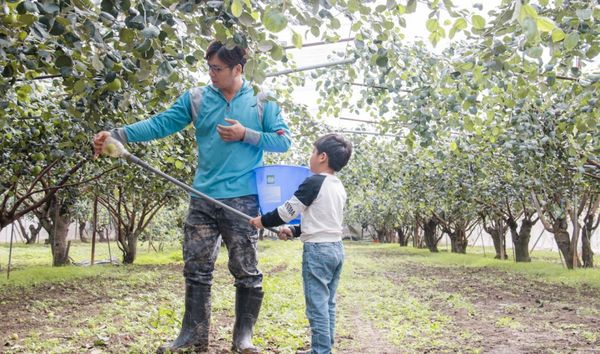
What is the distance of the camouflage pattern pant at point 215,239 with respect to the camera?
3.65 meters

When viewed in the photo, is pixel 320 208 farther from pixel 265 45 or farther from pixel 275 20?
pixel 275 20

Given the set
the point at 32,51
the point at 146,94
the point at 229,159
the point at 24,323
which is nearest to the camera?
the point at 32,51

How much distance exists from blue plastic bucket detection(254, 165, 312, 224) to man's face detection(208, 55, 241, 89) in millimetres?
577

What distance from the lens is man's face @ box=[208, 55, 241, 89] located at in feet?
11.6

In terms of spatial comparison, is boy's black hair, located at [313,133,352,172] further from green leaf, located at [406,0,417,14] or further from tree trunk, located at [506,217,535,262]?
tree trunk, located at [506,217,535,262]

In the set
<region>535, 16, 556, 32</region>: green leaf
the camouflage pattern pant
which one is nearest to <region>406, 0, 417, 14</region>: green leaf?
<region>535, 16, 556, 32</region>: green leaf

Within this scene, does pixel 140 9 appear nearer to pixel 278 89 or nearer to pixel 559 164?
pixel 278 89

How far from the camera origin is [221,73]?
358 cm

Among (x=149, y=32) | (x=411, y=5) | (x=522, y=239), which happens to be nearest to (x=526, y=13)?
(x=411, y=5)

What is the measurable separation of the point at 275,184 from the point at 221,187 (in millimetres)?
347

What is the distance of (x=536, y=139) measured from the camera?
25.9ft

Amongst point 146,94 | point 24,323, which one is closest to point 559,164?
point 146,94

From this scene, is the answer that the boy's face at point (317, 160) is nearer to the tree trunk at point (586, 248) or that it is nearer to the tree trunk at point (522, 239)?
the tree trunk at point (586, 248)

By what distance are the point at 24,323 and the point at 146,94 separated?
3100 millimetres
